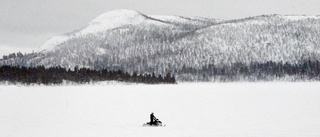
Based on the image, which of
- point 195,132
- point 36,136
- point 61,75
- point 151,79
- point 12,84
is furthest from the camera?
point 151,79

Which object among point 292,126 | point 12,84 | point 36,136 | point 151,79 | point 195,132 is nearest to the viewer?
point 36,136

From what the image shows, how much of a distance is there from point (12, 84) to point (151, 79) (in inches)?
2424

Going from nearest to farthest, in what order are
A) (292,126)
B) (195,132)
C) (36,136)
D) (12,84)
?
1. (36,136)
2. (195,132)
3. (292,126)
4. (12,84)

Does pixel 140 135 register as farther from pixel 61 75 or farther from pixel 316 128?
pixel 61 75

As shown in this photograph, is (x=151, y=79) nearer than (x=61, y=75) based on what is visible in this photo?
No

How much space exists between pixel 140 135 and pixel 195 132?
3900mm

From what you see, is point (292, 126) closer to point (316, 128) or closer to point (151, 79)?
point (316, 128)

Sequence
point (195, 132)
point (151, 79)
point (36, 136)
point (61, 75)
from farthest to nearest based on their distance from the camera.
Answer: point (151, 79) → point (61, 75) → point (195, 132) → point (36, 136)

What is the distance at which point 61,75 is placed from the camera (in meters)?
167

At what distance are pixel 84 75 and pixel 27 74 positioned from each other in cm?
2941

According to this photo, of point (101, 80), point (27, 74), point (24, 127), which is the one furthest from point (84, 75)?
point (24, 127)

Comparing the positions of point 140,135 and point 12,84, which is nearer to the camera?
point 140,135

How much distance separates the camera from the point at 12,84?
151m

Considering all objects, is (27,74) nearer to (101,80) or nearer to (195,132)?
(101,80)
